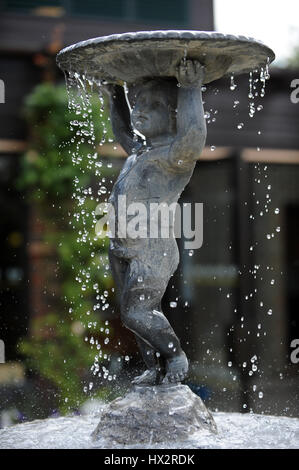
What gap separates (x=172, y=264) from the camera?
4.39m

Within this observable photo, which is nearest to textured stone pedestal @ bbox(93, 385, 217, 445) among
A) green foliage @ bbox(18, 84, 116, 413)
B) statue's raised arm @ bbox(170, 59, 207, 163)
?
statue's raised arm @ bbox(170, 59, 207, 163)

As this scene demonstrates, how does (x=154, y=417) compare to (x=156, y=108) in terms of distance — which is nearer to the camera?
(x=154, y=417)

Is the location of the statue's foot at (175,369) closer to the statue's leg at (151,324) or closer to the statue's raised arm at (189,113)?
the statue's leg at (151,324)

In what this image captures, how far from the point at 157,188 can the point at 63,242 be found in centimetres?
310

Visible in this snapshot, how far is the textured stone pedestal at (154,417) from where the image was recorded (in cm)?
409

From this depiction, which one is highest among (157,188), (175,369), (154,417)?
(157,188)

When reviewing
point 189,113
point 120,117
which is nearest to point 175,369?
point 189,113

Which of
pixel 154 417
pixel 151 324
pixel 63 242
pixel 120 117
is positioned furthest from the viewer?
pixel 63 242

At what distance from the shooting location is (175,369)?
4.35 meters

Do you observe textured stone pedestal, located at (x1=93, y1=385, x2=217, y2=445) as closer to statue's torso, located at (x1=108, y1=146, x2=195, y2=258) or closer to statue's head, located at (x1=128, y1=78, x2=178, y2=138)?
statue's torso, located at (x1=108, y1=146, x2=195, y2=258)

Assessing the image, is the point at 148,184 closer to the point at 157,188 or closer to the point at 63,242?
the point at 157,188

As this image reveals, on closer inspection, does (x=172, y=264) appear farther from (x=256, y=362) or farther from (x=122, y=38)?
(x=256, y=362)

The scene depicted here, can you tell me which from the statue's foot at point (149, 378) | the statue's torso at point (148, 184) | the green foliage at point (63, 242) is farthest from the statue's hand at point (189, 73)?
the green foliage at point (63, 242)

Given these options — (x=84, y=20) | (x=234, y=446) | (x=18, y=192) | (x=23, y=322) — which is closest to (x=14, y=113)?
(x=18, y=192)
